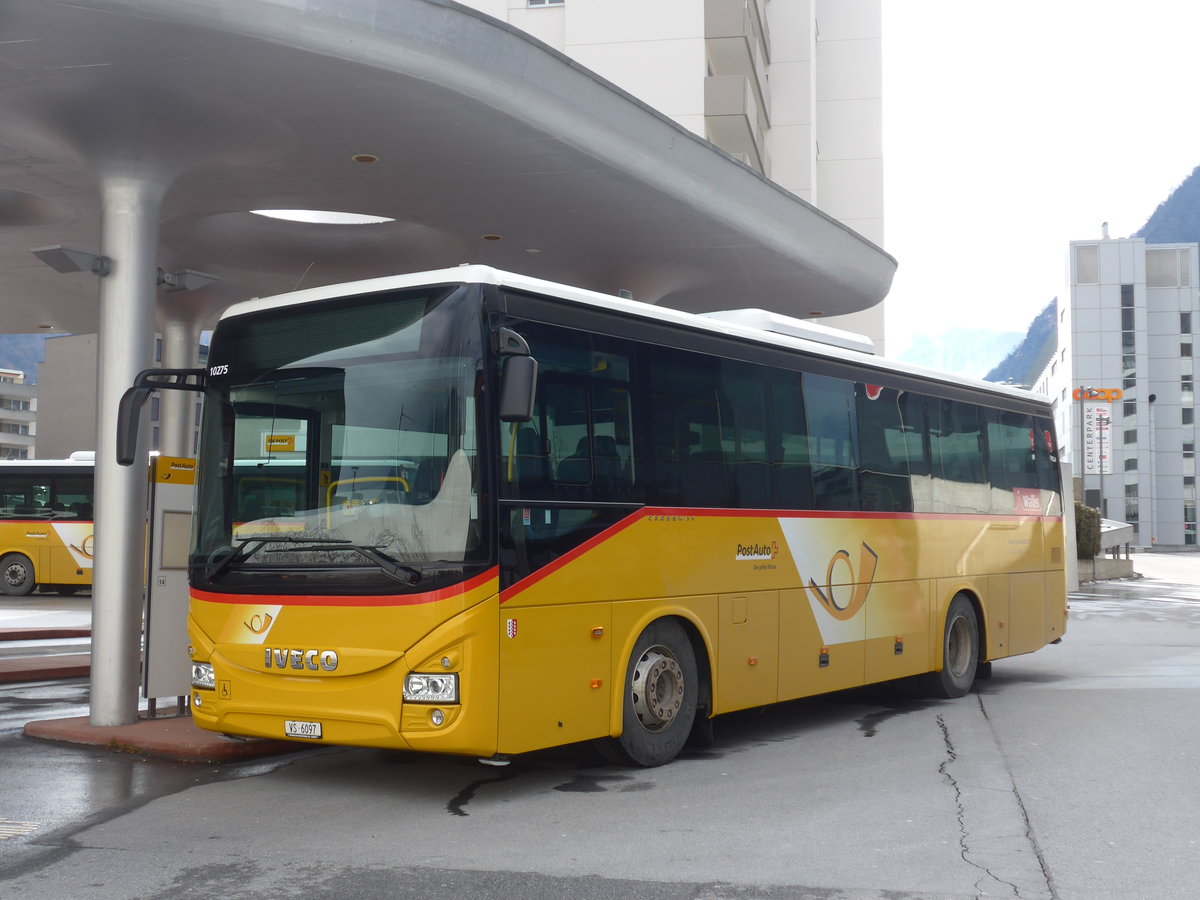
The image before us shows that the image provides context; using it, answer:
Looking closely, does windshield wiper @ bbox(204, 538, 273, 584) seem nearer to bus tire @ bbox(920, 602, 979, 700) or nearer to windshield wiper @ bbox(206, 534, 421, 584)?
windshield wiper @ bbox(206, 534, 421, 584)

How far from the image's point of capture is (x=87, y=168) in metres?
10.9

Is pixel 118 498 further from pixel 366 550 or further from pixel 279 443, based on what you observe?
pixel 366 550

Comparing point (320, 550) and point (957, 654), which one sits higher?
point (320, 550)

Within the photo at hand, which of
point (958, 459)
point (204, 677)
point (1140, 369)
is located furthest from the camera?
point (1140, 369)

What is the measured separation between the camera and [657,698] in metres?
9.17

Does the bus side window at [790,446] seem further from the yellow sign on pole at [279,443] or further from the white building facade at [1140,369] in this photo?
the white building facade at [1140,369]

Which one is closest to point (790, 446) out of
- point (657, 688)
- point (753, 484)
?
point (753, 484)

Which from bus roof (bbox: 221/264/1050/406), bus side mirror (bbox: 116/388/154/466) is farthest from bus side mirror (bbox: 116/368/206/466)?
bus roof (bbox: 221/264/1050/406)

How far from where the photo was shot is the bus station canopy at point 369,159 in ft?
31.6

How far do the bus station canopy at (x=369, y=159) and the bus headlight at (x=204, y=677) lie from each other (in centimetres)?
434

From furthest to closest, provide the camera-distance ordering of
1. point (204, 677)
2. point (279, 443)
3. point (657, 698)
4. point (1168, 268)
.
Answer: point (1168, 268)
point (657, 698)
point (204, 677)
point (279, 443)

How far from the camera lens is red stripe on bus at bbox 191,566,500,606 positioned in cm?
769

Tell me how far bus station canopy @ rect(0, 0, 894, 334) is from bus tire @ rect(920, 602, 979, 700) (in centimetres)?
487

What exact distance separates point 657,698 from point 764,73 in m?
33.1
